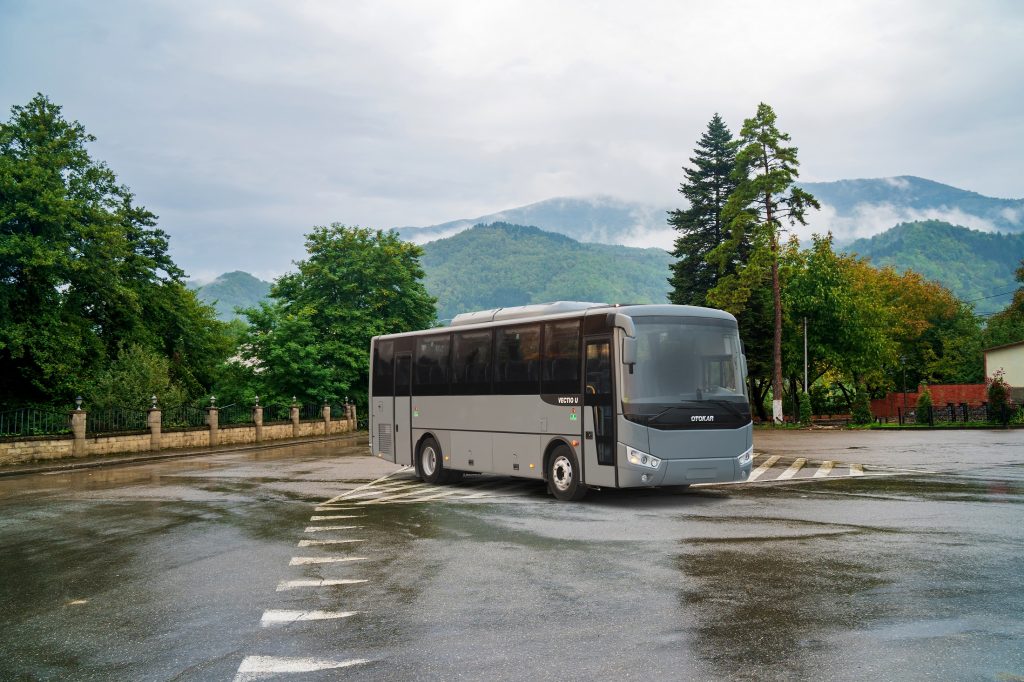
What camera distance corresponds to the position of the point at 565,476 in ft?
50.0

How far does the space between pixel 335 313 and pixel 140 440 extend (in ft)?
78.7

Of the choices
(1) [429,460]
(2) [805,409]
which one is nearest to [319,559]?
(1) [429,460]

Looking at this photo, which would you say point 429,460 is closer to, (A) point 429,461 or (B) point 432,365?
(A) point 429,461

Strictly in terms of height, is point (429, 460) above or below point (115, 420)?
below

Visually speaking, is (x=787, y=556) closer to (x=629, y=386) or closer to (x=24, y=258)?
(x=629, y=386)

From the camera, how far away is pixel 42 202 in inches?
1407

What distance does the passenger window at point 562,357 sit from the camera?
15.2 meters

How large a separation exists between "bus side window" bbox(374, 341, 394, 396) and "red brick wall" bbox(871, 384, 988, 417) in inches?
1960

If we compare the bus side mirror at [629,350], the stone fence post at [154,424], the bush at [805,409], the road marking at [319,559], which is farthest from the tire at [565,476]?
the bush at [805,409]

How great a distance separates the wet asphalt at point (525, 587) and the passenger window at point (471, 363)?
273cm

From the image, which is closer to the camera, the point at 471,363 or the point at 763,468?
the point at 471,363

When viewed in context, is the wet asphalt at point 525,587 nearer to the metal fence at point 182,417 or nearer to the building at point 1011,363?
the metal fence at point 182,417

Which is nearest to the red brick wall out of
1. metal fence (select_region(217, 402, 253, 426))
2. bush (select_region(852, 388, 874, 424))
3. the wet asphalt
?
bush (select_region(852, 388, 874, 424))

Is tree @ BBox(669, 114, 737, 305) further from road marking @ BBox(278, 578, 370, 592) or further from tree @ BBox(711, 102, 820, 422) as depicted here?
road marking @ BBox(278, 578, 370, 592)
